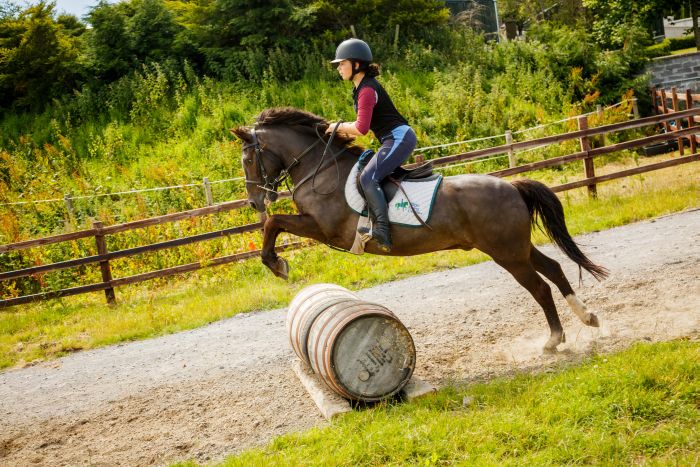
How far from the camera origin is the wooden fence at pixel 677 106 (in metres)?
15.8

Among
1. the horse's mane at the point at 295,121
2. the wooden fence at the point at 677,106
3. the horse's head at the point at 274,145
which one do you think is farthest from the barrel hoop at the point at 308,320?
the wooden fence at the point at 677,106

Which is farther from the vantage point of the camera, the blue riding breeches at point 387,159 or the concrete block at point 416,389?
the blue riding breeches at point 387,159

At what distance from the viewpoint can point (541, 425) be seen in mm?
4270

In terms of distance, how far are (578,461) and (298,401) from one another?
2.72m

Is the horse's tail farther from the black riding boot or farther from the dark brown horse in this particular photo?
the black riding boot

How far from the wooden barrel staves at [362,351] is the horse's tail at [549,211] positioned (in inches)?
76.5

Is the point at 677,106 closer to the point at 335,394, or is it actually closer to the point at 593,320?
the point at 593,320

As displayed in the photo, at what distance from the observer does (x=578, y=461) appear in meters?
3.86

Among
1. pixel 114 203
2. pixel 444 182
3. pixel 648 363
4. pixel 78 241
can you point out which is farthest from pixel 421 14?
pixel 648 363

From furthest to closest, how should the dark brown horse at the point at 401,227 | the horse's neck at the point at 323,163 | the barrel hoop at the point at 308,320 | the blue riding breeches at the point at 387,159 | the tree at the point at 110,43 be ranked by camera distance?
the tree at the point at 110,43 → the horse's neck at the point at 323,163 → the dark brown horse at the point at 401,227 → the blue riding breeches at the point at 387,159 → the barrel hoop at the point at 308,320

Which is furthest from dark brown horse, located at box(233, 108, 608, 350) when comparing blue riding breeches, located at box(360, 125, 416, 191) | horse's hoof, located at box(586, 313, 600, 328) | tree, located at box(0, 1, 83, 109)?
tree, located at box(0, 1, 83, 109)

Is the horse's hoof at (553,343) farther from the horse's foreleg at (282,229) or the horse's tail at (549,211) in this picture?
Answer: the horse's foreleg at (282,229)

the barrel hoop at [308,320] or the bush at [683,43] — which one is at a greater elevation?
the bush at [683,43]

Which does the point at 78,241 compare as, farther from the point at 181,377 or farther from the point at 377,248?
the point at 377,248
